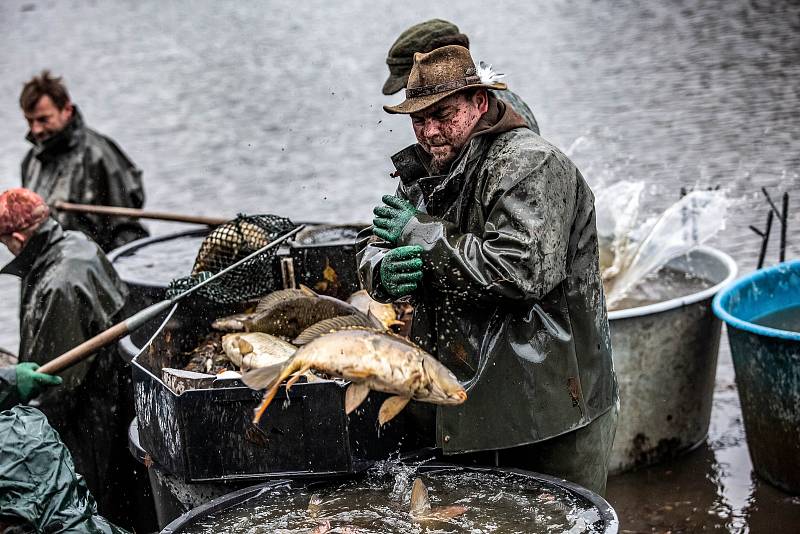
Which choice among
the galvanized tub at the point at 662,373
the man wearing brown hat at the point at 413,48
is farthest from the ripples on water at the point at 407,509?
the man wearing brown hat at the point at 413,48

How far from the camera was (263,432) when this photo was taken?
157 inches

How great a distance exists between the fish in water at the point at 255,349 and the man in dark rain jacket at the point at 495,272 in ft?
2.79

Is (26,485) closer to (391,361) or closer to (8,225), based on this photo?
(391,361)

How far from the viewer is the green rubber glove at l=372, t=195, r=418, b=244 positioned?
11.9ft

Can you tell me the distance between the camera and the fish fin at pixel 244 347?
4.61 meters

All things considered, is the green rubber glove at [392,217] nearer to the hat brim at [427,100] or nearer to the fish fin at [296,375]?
the hat brim at [427,100]

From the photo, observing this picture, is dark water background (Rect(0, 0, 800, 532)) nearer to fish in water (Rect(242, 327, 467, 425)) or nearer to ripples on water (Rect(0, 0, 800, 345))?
ripples on water (Rect(0, 0, 800, 345))

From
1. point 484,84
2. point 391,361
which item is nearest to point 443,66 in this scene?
point 484,84

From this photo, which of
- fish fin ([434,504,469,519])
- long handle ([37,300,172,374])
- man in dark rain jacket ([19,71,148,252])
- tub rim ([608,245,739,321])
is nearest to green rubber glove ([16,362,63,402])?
long handle ([37,300,172,374])

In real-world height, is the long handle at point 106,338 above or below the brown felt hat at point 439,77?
below

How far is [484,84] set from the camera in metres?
3.66

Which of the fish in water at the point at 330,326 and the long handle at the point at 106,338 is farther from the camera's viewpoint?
the long handle at the point at 106,338

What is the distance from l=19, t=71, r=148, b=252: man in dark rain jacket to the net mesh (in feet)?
8.40

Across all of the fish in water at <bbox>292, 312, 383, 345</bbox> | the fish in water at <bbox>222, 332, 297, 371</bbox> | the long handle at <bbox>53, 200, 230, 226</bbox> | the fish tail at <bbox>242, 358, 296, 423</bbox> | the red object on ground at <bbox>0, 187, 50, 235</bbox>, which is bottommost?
the fish in water at <bbox>222, 332, 297, 371</bbox>
